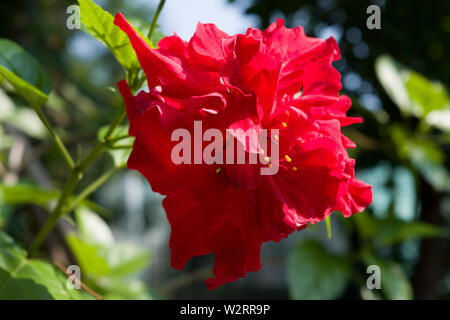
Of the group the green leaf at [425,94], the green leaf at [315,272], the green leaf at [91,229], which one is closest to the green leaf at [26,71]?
the green leaf at [91,229]

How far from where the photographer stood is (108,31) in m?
0.40

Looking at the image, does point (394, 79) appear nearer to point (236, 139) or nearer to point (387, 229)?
point (387, 229)

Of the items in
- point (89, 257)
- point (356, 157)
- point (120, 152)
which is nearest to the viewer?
point (120, 152)

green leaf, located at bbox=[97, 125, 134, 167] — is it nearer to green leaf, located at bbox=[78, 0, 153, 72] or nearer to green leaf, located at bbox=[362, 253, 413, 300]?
green leaf, located at bbox=[78, 0, 153, 72]

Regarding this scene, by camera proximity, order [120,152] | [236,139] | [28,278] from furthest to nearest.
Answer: [120,152]
[28,278]
[236,139]

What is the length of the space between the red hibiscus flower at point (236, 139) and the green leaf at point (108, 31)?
7 centimetres

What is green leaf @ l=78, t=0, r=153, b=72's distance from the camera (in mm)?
394

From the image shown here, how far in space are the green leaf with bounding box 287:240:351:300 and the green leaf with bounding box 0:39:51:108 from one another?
58 centimetres

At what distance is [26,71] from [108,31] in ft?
0.46

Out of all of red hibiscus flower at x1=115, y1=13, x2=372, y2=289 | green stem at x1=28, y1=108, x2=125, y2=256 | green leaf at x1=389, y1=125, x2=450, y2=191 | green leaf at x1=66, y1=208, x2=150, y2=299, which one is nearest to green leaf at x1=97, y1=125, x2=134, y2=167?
green stem at x1=28, y1=108, x2=125, y2=256

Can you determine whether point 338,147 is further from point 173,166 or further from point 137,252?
point 137,252

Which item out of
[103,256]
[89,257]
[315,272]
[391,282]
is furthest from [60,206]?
[391,282]
